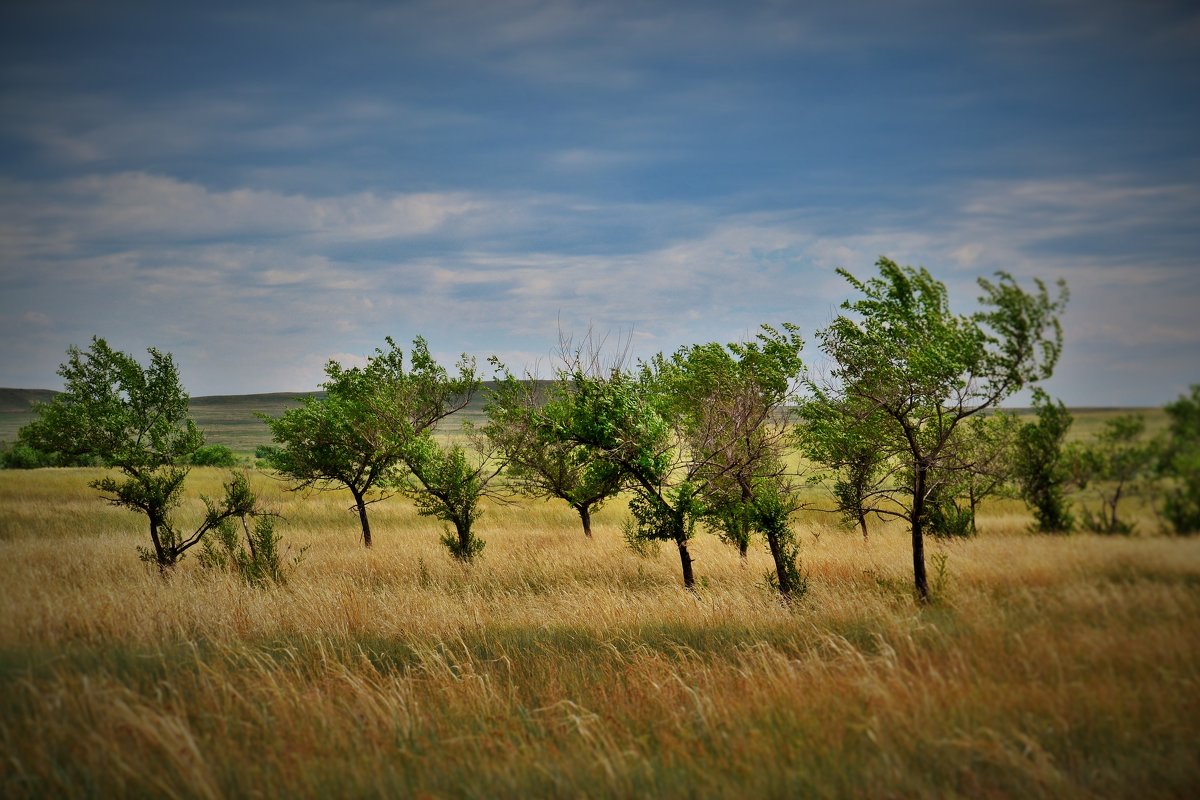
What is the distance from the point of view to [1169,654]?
15.1ft

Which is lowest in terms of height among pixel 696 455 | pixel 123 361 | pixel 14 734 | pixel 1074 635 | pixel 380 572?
pixel 380 572

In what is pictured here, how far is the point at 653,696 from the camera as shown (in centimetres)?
629

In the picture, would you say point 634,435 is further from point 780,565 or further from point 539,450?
point 539,450

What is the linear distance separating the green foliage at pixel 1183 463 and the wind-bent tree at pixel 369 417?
1851 centimetres

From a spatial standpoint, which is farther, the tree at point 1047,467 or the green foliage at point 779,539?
the green foliage at point 779,539

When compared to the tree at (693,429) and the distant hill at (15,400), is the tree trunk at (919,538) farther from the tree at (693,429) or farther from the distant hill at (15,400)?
the distant hill at (15,400)

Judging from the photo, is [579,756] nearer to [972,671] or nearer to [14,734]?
[972,671]

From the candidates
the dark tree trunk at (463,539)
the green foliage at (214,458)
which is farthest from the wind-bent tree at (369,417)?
the green foliage at (214,458)

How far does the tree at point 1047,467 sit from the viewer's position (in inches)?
267

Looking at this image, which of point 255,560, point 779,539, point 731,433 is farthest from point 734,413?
point 255,560

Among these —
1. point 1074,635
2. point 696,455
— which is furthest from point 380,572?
point 1074,635

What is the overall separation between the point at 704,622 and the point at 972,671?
5.11 m

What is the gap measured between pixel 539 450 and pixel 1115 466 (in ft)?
59.7

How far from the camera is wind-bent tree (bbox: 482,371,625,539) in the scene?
14.7 m
